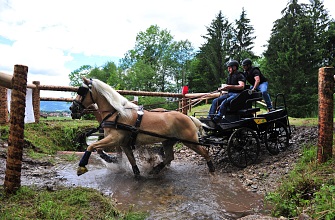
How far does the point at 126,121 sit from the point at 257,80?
3369 mm

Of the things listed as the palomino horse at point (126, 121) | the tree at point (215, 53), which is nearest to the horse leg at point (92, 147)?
the palomino horse at point (126, 121)

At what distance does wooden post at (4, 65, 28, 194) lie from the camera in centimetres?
344

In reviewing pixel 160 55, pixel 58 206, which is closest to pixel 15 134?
pixel 58 206

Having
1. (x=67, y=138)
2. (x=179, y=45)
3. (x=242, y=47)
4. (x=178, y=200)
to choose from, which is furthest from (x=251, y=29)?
(x=178, y=200)

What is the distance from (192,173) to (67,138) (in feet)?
13.2

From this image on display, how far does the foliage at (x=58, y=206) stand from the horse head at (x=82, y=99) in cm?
187

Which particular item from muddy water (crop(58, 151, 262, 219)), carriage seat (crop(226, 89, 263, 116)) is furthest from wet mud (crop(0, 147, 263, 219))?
carriage seat (crop(226, 89, 263, 116))

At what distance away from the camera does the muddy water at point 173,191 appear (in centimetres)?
396

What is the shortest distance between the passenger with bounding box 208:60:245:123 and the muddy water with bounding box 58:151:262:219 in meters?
1.29

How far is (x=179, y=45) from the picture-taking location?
42.7 meters

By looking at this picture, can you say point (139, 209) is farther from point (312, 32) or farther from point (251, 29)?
point (251, 29)

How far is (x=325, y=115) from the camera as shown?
15.2 feet

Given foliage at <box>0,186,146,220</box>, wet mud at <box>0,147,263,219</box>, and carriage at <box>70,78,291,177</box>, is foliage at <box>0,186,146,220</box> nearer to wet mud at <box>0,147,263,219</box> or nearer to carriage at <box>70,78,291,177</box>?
wet mud at <box>0,147,263,219</box>

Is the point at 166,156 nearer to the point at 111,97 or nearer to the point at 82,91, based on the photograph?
the point at 111,97
